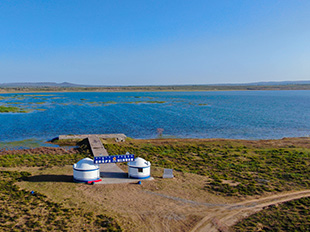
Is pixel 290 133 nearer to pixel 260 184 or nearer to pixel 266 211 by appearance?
pixel 260 184

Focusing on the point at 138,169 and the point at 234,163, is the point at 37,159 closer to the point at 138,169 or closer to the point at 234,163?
A: the point at 138,169

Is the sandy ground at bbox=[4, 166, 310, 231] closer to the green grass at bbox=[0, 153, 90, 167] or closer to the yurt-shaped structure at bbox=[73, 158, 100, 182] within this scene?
the yurt-shaped structure at bbox=[73, 158, 100, 182]

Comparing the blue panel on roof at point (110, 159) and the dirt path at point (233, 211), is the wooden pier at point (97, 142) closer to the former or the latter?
the blue panel on roof at point (110, 159)

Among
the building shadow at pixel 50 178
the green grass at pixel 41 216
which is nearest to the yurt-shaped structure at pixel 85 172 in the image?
the building shadow at pixel 50 178

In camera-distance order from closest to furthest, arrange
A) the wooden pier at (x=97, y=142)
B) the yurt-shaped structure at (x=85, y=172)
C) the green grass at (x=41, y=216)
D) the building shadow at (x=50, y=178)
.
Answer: the green grass at (x=41, y=216)
the yurt-shaped structure at (x=85, y=172)
the building shadow at (x=50, y=178)
the wooden pier at (x=97, y=142)

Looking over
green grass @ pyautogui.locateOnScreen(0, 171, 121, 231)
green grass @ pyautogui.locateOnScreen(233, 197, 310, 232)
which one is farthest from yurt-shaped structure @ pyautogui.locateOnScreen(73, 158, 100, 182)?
green grass @ pyautogui.locateOnScreen(233, 197, 310, 232)

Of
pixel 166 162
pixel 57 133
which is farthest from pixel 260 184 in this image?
pixel 57 133
